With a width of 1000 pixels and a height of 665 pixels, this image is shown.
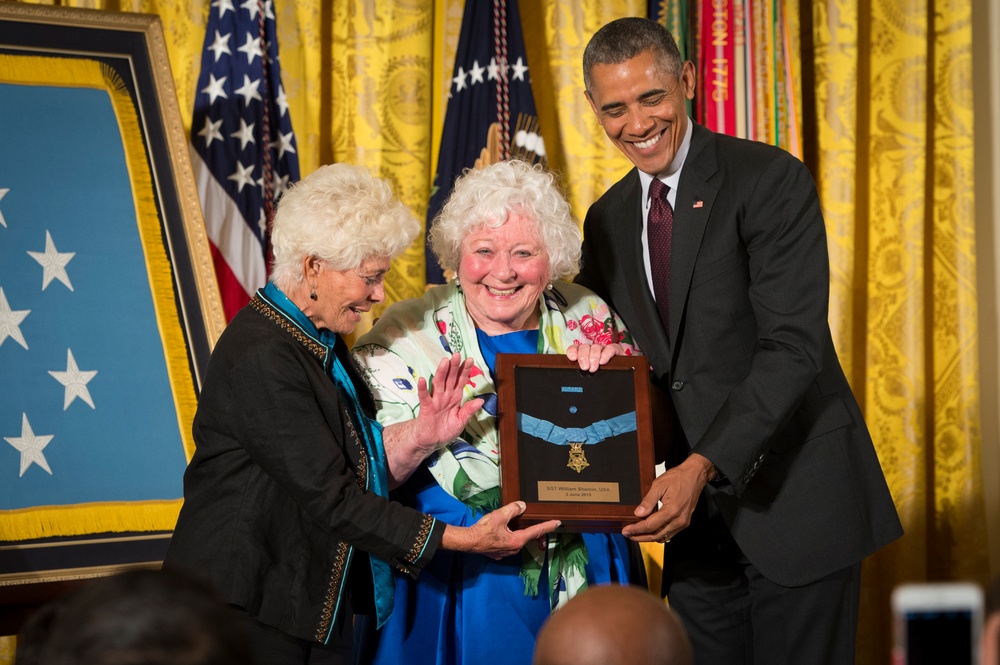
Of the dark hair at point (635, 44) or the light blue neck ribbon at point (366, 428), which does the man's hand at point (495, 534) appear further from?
the dark hair at point (635, 44)

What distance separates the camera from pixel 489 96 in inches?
191

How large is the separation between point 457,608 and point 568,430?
55 centimetres

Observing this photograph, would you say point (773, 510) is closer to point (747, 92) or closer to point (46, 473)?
point (46, 473)

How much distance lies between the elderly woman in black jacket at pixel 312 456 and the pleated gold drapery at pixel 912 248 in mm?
2973

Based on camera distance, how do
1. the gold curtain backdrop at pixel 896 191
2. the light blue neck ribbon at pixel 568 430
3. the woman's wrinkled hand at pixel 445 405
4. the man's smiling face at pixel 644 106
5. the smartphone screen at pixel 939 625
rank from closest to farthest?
the smartphone screen at pixel 939 625, the woman's wrinkled hand at pixel 445 405, the light blue neck ribbon at pixel 568 430, the man's smiling face at pixel 644 106, the gold curtain backdrop at pixel 896 191

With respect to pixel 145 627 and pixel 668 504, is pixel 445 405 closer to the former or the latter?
pixel 668 504

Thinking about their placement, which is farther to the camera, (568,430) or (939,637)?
(568,430)

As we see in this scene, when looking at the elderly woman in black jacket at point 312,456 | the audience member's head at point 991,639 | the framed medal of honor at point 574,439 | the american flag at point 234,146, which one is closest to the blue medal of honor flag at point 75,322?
the american flag at point 234,146

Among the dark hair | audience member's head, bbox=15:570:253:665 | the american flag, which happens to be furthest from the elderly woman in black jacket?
the american flag

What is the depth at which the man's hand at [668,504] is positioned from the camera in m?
2.60

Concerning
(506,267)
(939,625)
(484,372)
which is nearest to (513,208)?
(506,267)

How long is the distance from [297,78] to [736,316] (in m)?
2.64

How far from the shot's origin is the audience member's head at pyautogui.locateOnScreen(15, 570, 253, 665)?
1095 mm

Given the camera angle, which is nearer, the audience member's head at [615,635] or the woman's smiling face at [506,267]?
the audience member's head at [615,635]
